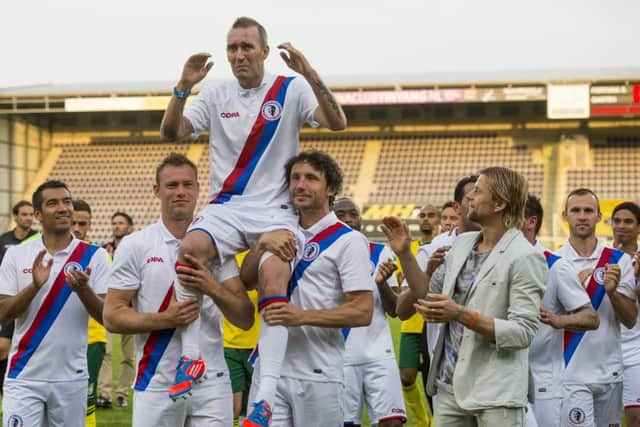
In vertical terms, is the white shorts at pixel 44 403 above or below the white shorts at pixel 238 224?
below

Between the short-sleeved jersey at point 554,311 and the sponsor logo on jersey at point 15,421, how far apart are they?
3.35 meters

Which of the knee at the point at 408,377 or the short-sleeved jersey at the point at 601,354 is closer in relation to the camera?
the short-sleeved jersey at the point at 601,354

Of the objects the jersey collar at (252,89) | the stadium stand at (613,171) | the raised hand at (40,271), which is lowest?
the raised hand at (40,271)

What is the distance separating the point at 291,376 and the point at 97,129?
41.6 metres

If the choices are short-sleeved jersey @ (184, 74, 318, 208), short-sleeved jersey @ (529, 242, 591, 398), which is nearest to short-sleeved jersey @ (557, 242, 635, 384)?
short-sleeved jersey @ (529, 242, 591, 398)

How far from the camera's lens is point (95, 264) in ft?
20.8

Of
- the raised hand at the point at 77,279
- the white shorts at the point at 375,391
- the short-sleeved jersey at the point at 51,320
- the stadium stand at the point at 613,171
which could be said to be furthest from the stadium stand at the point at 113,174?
the raised hand at the point at 77,279

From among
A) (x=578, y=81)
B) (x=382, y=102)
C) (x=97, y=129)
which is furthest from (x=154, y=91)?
(x=578, y=81)

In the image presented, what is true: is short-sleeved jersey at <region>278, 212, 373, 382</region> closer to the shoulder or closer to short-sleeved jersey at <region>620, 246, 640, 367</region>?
the shoulder

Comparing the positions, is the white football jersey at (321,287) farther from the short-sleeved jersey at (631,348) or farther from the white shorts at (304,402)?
the short-sleeved jersey at (631,348)

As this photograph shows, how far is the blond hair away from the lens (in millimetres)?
4781

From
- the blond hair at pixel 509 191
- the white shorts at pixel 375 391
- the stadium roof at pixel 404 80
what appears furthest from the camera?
the stadium roof at pixel 404 80

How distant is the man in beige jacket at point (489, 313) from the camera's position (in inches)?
180

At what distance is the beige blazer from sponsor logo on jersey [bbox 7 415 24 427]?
2918 mm
